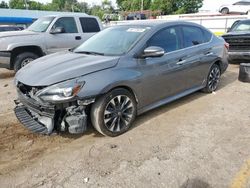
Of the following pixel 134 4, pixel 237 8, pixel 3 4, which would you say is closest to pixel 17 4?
pixel 3 4

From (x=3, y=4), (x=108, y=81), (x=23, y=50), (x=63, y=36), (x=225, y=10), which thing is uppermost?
(x=3, y=4)

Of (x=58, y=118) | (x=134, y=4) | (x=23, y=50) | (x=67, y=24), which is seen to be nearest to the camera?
(x=58, y=118)

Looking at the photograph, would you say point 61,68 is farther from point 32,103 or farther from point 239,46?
point 239,46

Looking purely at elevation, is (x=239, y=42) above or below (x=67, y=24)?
below

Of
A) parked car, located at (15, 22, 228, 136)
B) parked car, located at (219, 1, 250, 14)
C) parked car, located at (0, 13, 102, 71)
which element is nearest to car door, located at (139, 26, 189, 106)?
parked car, located at (15, 22, 228, 136)

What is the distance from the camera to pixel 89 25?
927 cm

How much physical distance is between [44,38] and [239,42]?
6.56 m

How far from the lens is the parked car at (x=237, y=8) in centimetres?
2696

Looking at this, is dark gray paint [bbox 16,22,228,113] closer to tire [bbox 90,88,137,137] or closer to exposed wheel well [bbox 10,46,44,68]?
→ tire [bbox 90,88,137,137]

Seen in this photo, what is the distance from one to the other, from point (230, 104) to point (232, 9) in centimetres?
2589

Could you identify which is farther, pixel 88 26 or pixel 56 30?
pixel 88 26

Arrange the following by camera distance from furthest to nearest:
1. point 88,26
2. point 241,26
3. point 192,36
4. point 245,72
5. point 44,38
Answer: point 241,26, point 88,26, point 44,38, point 245,72, point 192,36

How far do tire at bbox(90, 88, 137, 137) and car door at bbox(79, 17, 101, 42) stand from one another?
Answer: 18.2ft

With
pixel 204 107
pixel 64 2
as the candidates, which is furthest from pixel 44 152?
pixel 64 2
